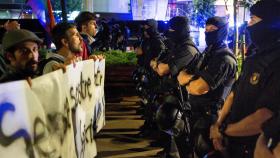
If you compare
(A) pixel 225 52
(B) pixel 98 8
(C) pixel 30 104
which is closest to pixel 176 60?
(A) pixel 225 52

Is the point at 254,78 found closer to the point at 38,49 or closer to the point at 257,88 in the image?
the point at 257,88

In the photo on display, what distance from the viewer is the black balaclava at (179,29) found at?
600 cm

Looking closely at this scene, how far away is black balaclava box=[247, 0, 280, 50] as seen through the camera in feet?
10.3

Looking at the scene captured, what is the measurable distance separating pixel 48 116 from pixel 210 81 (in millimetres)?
1970

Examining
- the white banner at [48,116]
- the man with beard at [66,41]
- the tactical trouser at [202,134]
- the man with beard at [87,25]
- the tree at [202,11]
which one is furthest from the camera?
the tree at [202,11]

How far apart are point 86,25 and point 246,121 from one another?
385cm

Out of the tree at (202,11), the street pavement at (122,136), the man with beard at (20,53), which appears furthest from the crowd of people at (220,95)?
the tree at (202,11)

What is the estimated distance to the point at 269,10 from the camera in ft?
10.3

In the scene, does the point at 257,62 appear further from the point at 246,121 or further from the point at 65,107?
the point at 65,107

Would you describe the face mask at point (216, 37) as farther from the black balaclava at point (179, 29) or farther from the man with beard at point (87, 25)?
the man with beard at point (87, 25)

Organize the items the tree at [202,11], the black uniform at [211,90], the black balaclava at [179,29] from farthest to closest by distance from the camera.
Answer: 1. the tree at [202,11]
2. the black balaclava at [179,29]
3. the black uniform at [211,90]

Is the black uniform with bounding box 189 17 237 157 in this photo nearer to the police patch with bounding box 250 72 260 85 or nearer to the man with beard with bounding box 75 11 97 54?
the police patch with bounding box 250 72 260 85

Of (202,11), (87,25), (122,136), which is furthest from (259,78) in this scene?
(202,11)

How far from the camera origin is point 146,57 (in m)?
8.75
